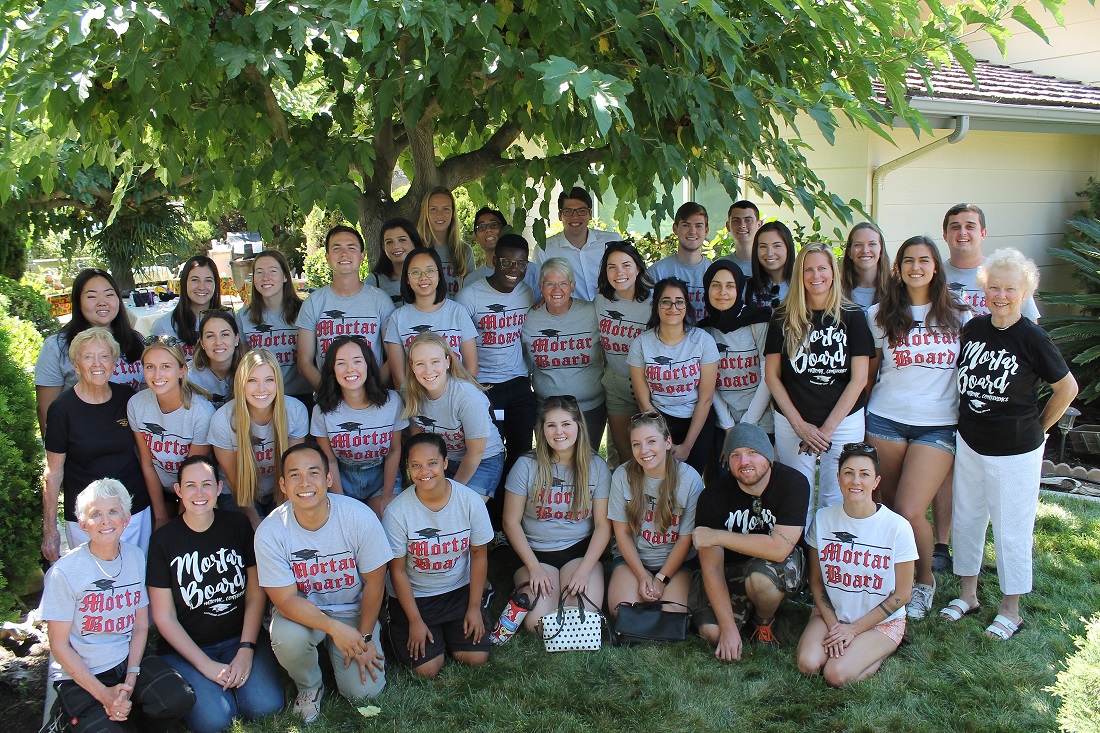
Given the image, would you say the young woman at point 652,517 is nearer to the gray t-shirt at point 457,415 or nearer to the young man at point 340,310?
the gray t-shirt at point 457,415

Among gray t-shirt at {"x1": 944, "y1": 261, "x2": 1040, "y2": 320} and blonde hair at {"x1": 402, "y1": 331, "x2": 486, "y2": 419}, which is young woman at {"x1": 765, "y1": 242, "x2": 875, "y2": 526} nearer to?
gray t-shirt at {"x1": 944, "y1": 261, "x2": 1040, "y2": 320}

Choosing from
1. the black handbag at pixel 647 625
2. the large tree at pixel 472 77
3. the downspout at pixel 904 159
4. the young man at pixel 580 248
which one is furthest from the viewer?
the downspout at pixel 904 159

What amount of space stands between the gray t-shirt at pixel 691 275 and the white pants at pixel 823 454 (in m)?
0.89

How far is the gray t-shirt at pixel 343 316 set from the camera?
4.69 metres

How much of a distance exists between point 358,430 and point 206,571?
36.8 inches

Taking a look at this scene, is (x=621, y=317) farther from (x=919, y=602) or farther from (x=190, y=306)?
(x=190, y=306)

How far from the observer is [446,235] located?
520 centimetres

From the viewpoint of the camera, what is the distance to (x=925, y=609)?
434 centimetres

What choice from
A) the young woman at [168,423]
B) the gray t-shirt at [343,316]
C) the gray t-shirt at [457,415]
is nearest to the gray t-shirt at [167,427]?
the young woman at [168,423]

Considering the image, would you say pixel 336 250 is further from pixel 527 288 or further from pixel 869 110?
pixel 869 110

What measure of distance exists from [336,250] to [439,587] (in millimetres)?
1833

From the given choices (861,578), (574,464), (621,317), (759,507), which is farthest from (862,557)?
(621,317)

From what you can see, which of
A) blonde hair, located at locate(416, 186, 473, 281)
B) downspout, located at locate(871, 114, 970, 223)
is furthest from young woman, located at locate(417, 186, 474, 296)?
downspout, located at locate(871, 114, 970, 223)

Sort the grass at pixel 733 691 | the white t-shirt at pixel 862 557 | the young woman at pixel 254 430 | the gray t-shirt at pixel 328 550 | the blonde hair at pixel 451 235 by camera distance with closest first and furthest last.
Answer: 1. the grass at pixel 733 691
2. the gray t-shirt at pixel 328 550
3. the white t-shirt at pixel 862 557
4. the young woman at pixel 254 430
5. the blonde hair at pixel 451 235
